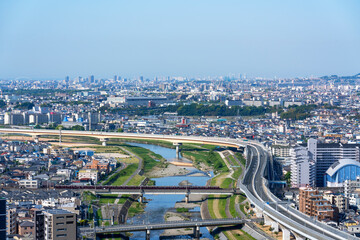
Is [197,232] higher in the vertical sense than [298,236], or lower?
lower

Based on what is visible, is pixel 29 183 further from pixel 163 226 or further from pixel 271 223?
pixel 271 223

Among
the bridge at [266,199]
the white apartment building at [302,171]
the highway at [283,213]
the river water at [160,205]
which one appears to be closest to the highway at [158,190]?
the river water at [160,205]

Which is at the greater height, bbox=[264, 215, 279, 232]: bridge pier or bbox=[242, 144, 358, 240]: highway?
bbox=[242, 144, 358, 240]: highway

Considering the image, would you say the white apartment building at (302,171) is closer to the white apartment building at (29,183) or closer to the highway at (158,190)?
the highway at (158,190)

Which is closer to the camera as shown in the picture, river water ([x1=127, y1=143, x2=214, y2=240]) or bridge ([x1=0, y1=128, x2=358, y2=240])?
bridge ([x1=0, y1=128, x2=358, y2=240])

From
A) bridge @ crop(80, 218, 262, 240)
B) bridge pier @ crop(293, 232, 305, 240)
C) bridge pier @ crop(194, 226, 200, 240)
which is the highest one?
bridge pier @ crop(293, 232, 305, 240)

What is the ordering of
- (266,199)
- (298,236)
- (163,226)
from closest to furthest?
(298,236)
(163,226)
(266,199)

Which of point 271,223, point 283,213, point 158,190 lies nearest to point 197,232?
point 271,223

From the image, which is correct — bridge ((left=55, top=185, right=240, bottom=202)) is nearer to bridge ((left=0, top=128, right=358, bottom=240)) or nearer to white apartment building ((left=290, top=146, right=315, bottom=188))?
bridge ((left=0, top=128, right=358, bottom=240))

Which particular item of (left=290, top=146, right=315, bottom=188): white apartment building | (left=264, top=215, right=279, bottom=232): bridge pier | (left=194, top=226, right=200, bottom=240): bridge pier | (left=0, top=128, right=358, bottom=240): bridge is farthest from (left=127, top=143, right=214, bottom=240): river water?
(left=290, top=146, right=315, bottom=188): white apartment building
